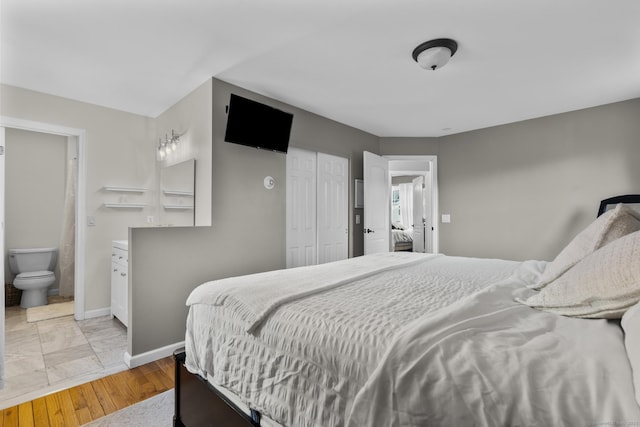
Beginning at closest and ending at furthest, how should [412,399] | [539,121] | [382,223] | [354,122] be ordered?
[412,399]
[539,121]
[354,122]
[382,223]

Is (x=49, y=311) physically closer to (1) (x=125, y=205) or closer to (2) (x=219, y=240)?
(1) (x=125, y=205)

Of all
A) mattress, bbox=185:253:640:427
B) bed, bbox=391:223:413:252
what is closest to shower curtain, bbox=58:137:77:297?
mattress, bbox=185:253:640:427

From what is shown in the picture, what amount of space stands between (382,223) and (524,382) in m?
3.86

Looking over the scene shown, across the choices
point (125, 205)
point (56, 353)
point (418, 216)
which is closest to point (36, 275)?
point (125, 205)

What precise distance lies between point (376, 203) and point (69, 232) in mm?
4066

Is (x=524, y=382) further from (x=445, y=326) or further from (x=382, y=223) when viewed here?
(x=382, y=223)

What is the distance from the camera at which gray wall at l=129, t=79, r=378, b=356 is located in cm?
247

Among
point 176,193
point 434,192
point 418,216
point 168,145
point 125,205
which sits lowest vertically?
point 418,216

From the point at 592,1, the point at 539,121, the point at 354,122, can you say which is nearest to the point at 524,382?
the point at 592,1

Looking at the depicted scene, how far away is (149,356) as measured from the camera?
8.13 ft

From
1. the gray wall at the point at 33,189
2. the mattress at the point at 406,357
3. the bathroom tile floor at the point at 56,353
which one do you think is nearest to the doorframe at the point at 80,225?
the bathroom tile floor at the point at 56,353

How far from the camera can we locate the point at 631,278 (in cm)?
83

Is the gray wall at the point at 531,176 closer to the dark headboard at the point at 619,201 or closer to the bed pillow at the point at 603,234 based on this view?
the dark headboard at the point at 619,201

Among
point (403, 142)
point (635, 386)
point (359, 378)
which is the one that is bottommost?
point (359, 378)
